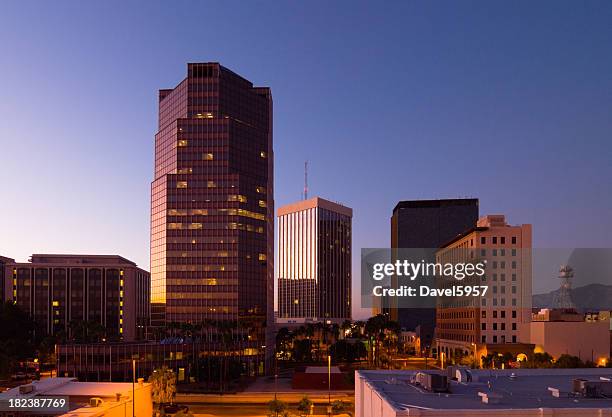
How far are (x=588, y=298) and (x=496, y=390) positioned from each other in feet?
547

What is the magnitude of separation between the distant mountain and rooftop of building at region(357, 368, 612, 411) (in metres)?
122

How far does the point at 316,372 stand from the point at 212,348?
45.9 m

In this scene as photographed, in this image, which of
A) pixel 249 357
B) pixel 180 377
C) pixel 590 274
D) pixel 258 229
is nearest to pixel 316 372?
pixel 180 377

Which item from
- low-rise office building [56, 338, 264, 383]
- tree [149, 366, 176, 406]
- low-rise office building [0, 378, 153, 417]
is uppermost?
low-rise office building [0, 378, 153, 417]

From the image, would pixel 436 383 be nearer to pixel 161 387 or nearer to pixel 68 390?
pixel 68 390

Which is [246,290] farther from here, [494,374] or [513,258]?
[494,374]

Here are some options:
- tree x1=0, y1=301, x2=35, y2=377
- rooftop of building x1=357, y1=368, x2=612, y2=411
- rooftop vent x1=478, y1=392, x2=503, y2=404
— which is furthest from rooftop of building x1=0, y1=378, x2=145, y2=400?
tree x1=0, y1=301, x2=35, y2=377

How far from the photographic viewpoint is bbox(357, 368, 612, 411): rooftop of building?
119 feet

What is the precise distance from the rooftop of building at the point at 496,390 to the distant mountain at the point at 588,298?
122 meters

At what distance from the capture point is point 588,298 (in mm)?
189125

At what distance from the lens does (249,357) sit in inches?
6678

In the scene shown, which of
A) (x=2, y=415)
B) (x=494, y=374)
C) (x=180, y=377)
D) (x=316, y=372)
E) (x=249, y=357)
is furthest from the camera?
(x=249, y=357)

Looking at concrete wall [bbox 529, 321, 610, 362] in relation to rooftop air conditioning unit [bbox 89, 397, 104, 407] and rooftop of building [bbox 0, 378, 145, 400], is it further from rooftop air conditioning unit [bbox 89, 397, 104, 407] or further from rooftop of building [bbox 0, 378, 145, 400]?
rooftop air conditioning unit [bbox 89, 397, 104, 407]

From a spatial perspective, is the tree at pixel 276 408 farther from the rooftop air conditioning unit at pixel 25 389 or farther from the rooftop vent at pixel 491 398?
the rooftop vent at pixel 491 398
